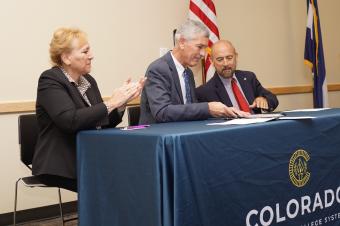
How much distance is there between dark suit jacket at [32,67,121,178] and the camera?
7.50 feet

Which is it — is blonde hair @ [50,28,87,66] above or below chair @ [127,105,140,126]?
above

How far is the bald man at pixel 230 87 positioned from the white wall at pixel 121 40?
3.60 ft

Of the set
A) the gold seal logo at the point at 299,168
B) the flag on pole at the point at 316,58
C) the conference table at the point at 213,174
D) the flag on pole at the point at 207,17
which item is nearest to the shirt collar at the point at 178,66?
the conference table at the point at 213,174

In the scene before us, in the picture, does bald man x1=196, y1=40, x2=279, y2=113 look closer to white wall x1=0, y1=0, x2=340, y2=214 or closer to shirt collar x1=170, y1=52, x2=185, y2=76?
shirt collar x1=170, y1=52, x2=185, y2=76

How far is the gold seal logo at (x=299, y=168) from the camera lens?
2.19m

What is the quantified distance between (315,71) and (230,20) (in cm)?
124

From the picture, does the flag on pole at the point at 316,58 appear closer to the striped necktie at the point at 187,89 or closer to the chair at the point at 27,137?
the striped necktie at the point at 187,89

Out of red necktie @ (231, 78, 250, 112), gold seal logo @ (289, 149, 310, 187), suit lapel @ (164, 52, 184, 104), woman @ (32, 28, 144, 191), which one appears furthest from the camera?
red necktie @ (231, 78, 250, 112)

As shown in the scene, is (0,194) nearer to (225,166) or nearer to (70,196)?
(70,196)

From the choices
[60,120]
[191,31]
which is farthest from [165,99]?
[60,120]

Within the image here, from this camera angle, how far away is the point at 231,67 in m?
3.47

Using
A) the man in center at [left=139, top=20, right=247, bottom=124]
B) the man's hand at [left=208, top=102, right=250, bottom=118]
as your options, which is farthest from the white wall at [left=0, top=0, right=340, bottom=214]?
the man's hand at [left=208, top=102, right=250, bottom=118]

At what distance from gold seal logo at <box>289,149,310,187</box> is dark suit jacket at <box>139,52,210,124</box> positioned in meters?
0.58

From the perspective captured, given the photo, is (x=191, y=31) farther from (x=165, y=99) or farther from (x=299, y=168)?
(x=299, y=168)
